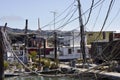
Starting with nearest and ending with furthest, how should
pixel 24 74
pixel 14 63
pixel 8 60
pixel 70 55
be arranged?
pixel 24 74
pixel 14 63
pixel 8 60
pixel 70 55

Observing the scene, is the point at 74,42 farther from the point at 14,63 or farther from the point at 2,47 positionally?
the point at 2,47

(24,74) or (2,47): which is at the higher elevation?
(2,47)

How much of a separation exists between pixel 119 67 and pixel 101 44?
21173 mm

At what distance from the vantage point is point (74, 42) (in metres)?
80.9

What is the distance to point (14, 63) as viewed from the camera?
153 feet

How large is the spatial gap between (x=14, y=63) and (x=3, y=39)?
26.9 meters

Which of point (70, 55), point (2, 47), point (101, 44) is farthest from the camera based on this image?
point (70, 55)

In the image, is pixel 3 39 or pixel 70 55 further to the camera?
pixel 70 55

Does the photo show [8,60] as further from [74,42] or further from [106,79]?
[74,42]

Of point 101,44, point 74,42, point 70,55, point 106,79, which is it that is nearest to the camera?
point 106,79

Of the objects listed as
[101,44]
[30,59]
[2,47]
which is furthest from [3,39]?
[101,44]

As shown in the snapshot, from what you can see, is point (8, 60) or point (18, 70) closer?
point (18, 70)

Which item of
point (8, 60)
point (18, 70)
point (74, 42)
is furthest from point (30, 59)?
point (74, 42)

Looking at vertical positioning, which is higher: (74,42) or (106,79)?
(74,42)
